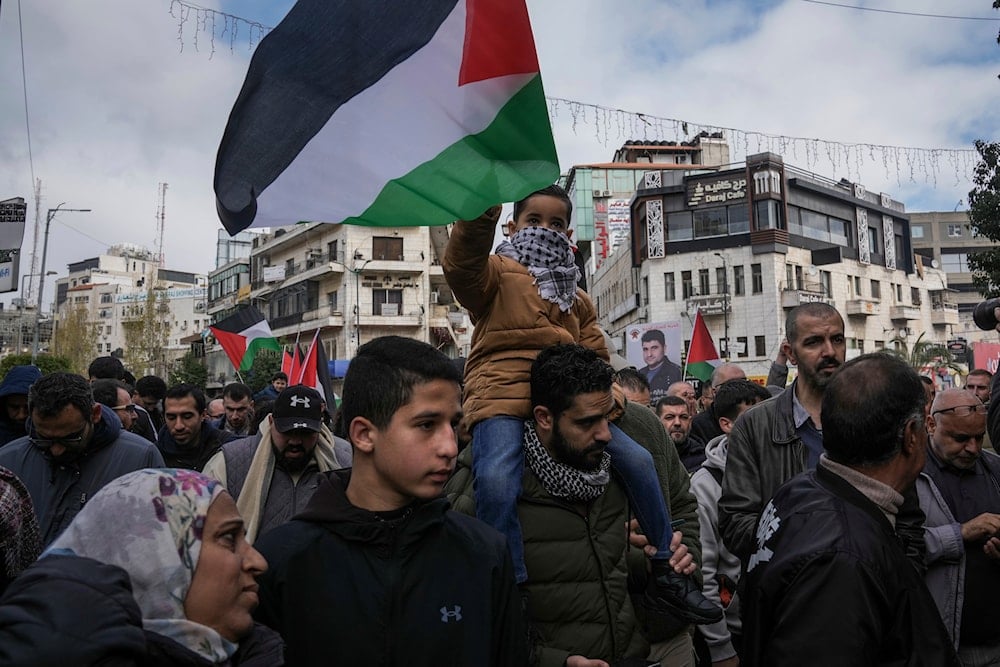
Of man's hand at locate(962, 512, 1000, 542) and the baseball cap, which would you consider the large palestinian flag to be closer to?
the baseball cap

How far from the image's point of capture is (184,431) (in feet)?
20.6

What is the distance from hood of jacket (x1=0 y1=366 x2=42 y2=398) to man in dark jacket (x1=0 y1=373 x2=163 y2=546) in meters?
1.03

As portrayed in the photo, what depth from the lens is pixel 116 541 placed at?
149 cm

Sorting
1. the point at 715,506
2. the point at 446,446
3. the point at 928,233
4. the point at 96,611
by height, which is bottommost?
the point at 715,506

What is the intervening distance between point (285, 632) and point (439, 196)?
1.69 m

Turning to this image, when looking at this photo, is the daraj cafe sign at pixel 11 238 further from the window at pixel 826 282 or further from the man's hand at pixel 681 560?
the window at pixel 826 282

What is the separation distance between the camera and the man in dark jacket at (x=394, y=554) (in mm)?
2062

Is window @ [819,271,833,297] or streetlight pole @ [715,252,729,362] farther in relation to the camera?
window @ [819,271,833,297]

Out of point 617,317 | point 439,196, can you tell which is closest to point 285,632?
point 439,196

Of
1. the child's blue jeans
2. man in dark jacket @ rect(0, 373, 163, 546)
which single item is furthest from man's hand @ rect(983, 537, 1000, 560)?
man in dark jacket @ rect(0, 373, 163, 546)

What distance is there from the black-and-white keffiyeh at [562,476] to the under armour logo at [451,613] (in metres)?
0.83

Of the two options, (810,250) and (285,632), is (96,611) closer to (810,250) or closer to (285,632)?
(285,632)

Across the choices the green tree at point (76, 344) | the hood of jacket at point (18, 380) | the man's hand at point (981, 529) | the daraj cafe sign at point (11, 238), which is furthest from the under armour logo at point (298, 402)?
the green tree at point (76, 344)

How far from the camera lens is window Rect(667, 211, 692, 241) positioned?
51.1 m
